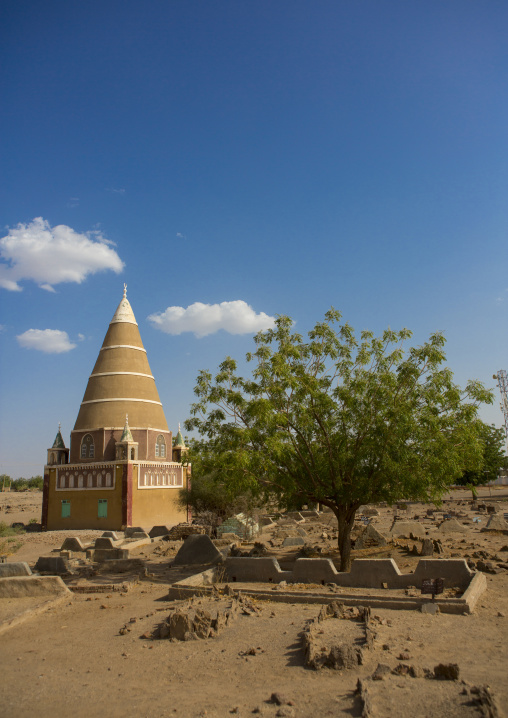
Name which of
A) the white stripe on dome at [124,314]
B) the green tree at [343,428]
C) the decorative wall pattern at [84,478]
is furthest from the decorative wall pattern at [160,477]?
the green tree at [343,428]

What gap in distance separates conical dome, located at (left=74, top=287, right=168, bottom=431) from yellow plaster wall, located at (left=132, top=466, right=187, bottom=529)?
4700mm

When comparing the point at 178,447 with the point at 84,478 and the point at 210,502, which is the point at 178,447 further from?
the point at 210,502

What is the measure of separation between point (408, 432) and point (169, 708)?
28.6 ft

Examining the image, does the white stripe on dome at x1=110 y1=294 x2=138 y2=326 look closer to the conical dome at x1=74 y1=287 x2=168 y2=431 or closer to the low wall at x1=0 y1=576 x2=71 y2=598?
the conical dome at x1=74 y1=287 x2=168 y2=431

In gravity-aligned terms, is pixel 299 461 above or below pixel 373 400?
below

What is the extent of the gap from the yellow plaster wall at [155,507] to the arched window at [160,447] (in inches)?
105

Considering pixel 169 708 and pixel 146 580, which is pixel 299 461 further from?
pixel 169 708

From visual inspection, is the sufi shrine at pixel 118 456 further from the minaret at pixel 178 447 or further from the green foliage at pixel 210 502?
the green foliage at pixel 210 502

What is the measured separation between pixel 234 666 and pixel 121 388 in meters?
33.5

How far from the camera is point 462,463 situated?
44.3 feet

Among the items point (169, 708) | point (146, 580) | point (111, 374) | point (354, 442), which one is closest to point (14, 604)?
point (146, 580)

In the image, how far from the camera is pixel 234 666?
22.4 feet

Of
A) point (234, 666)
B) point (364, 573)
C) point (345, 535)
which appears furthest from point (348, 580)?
point (234, 666)

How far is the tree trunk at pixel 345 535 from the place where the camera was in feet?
43.7
